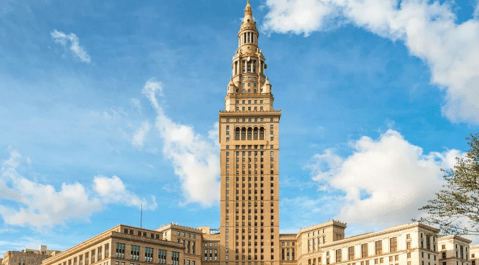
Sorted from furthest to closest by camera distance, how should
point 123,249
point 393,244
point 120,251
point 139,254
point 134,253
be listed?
point 393,244 → point 139,254 → point 134,253 → point 123,249 → point 120,251

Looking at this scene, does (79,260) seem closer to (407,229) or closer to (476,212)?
(407,229)

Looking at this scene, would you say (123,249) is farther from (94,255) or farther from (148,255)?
(94,255)

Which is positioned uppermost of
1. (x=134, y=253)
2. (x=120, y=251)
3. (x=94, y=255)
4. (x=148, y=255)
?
(x=120, y=251)

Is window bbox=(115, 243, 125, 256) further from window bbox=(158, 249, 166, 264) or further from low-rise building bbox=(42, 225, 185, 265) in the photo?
window bbox=(158, 249, 166, 264)

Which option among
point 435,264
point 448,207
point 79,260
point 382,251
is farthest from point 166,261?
point 448,207

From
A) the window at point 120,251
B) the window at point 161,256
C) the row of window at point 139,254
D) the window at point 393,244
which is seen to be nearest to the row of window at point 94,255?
the window at point 120,251

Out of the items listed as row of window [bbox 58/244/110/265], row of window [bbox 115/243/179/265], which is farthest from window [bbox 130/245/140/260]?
row of window [bbox 58/244/110/265]

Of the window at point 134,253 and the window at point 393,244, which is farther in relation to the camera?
the window at point 393,244

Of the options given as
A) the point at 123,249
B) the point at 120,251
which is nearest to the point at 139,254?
the point at 123,249

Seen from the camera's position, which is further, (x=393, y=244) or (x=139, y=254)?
(x=393, y=244)

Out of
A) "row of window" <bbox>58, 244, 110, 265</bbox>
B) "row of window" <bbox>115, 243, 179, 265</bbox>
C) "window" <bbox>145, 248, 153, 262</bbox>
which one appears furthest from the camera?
"window" <bbox>145, 248, 153, 262</bbox>

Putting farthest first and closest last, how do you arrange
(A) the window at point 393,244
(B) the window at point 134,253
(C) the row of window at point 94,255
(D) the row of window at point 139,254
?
(A) the window at point 393,244 < (B) the window at point 134,253 < (C) the row of window at point 94,255 < (D) the row of window at point 139,254

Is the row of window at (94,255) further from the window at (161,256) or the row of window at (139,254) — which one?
the window at (161,256)

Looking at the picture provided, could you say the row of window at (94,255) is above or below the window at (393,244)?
below
